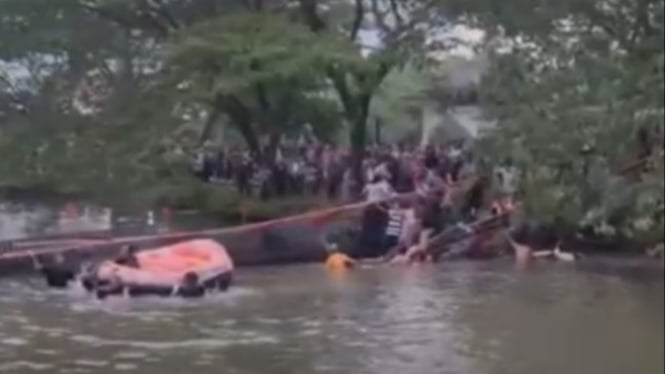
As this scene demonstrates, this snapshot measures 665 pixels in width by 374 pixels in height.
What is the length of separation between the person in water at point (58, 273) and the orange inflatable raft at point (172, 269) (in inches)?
12.0

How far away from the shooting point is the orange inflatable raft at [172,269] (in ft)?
37.5

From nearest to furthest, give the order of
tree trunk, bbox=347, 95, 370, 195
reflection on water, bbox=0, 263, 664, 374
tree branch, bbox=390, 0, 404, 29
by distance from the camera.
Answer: reflection on water, bbox=0, 263, 664, 374
tree branch, bbox=390, 0, 404, 29
tree trunk, bbox=347, 95, 370, 195

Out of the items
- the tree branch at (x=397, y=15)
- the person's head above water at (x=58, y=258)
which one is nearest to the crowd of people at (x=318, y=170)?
the tree branch at (x=397, y=15)

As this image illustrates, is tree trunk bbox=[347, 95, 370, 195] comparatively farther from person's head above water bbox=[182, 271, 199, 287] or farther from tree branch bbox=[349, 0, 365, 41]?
person's head above water bbox=[182, 271, 199, 287]

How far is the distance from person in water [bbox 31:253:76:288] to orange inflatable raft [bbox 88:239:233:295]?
305mm

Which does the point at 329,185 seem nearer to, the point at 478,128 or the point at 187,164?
the point at 187,164

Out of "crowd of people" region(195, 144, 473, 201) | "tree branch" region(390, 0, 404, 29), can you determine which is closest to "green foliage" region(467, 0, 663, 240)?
"crowd of people" region(195, 144, 473, 201)

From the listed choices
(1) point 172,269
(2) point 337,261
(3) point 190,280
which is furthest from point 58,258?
(2) point 337,261

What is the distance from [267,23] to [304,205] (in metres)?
1.88

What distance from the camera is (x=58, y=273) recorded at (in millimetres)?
11984

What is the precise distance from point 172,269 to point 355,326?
2632mm

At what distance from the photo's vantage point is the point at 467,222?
9250 mm

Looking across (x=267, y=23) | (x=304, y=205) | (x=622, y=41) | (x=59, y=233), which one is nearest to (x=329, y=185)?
(x=304, y=205)

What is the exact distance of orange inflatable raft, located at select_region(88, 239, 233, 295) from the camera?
1142cm
